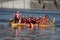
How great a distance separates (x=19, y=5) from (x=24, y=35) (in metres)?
74.2

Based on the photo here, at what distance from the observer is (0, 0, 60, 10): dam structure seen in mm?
114925

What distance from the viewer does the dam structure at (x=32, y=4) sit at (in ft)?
377

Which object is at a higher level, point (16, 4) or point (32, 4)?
point (16, 4)

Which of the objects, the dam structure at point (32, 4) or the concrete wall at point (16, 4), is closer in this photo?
the concrete wall at point (16, 4)

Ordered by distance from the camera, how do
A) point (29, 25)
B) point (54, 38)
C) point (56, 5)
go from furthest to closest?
point (56, 5) < point (29, 25) < point (54, 38)

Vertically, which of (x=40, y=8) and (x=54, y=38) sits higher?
(x=54, y=38)

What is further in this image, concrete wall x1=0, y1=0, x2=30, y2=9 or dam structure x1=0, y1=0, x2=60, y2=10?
dam structure x1=0, y1=0, x2=60, y2=10

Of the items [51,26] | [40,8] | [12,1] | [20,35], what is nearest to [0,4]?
[12,1]

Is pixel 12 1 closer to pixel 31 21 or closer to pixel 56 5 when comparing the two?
pixel 56 5

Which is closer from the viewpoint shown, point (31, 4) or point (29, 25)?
point (29, 25)

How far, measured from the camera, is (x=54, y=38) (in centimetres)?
4034

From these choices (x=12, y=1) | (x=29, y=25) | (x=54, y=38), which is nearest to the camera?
(x=54, y=38)

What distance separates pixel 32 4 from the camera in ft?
391

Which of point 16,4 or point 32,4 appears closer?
point 16,4
